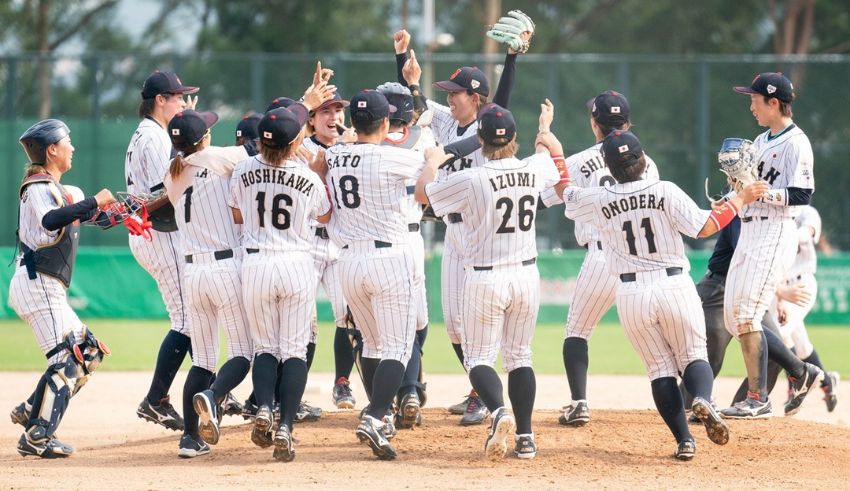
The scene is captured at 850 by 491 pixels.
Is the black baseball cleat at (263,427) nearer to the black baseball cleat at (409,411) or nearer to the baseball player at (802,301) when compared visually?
the black baseball cleat at (409,411)

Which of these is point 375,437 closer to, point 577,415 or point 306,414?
point 306,414

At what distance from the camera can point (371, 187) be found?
697 cm

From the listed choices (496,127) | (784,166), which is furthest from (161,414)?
(784,166)

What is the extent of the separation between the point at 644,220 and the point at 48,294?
12.4 ft

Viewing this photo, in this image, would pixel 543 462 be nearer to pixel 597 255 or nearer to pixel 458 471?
pixel 458 471

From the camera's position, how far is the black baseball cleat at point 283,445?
6.79 meters

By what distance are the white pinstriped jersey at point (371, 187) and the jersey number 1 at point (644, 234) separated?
130 cm

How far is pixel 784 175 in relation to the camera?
792 centimetres

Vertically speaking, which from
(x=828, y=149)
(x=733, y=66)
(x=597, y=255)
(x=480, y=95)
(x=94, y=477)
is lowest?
(x=94, y=477)

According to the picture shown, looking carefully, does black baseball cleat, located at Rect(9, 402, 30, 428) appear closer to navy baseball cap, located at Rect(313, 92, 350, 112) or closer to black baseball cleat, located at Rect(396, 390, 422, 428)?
black baseball cleat, located at Rect(396, 390, 422, 428)

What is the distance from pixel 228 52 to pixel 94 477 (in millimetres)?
27485

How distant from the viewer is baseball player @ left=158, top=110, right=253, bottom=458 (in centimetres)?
699

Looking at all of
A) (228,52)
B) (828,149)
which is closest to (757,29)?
(828,149)

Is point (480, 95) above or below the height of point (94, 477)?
above
